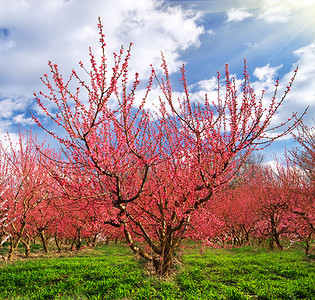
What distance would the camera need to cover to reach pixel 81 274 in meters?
6.96

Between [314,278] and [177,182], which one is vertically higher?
[177,182]

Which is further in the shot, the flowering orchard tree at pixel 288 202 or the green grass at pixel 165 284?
the flowering orchard tree at pixel 288 202

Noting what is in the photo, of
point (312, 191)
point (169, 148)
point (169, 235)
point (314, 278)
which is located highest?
point (169, 148)

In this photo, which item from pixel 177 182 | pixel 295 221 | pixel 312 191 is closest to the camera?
pixel 177 182

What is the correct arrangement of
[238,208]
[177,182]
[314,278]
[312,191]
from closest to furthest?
[314,278]
[177,182]
[312,191]
[238,208]

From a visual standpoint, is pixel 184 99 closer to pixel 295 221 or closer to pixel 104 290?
pixel 104 290

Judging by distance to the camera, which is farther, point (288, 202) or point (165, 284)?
point (288, 202)

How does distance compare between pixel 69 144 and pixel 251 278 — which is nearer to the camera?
pixel 69 144

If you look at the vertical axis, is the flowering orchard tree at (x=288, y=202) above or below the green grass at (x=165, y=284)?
above

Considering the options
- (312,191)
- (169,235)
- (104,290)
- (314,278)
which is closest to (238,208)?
(312,191)

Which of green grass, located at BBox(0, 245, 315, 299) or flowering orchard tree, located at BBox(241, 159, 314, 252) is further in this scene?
flowering orchard tree, located at BBox(241, 159, 314, 252)

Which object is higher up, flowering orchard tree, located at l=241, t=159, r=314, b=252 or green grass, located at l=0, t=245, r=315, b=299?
flowering orchard tree, located at l=241, t=159, r=314, b=252

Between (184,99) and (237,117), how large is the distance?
1338 mm

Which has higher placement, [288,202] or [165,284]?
[288,202]
